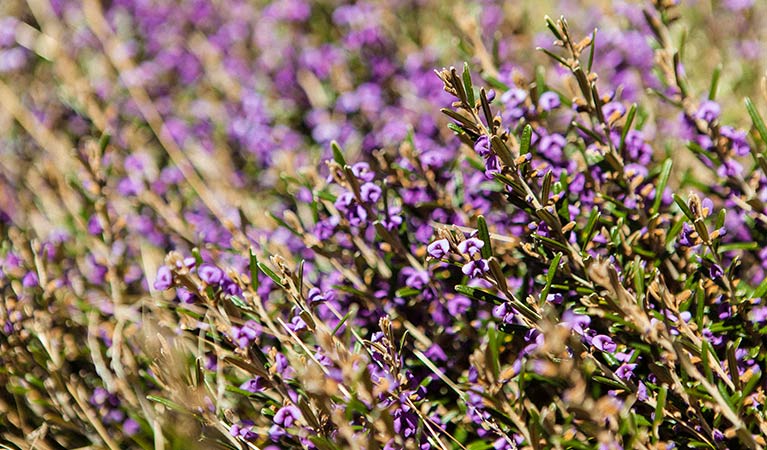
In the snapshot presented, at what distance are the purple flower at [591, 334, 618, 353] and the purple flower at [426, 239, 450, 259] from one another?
0.40m

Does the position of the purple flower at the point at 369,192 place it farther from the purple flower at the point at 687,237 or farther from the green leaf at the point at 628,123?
the purple flower at the point at 687,237

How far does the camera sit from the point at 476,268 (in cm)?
141

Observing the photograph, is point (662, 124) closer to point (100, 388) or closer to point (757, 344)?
point (757, 344)

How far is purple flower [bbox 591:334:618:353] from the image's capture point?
1.47 meters

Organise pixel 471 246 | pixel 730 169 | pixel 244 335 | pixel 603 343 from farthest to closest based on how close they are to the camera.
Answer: pixel 730 169 < pixel 244 335 < pixel 603 343 < pixel 471 246

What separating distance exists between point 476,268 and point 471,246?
50 millimetres

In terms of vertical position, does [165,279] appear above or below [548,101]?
below

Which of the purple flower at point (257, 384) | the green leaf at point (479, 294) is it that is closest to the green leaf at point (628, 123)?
the green leaf at point (479, 294)

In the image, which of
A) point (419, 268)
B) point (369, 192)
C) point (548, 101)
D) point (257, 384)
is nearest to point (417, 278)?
point (419, 268)

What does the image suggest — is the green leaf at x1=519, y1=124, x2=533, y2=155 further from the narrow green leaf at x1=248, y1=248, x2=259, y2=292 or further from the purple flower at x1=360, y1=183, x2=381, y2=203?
the narrow green leaf at x1=248, y1=248, x2=259, y2=292

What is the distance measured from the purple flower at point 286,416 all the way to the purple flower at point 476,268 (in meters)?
0.52

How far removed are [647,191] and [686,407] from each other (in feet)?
1.84

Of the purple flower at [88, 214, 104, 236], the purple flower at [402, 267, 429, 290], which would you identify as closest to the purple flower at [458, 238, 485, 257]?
the purple flower at [402, 267, 429, 290]

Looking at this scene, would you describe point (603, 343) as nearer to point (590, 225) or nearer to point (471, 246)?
point (590, 225)
